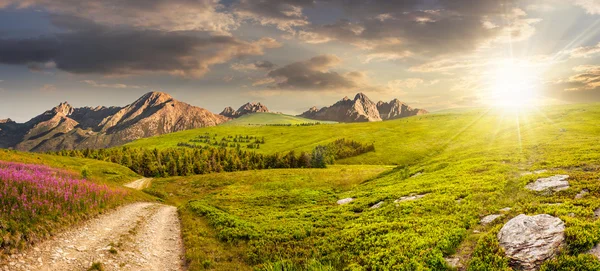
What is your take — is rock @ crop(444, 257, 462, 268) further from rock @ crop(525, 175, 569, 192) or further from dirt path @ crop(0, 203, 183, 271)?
dirt path @ crop(0, 203, 183, 271)

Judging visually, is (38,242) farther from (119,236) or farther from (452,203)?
(452,203)

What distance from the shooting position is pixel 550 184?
21109 millimetres

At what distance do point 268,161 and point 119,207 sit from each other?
336 ft

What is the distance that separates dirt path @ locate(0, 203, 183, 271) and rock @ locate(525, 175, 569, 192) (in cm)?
2600

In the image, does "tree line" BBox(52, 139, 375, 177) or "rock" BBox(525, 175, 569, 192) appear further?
"tree line" BBox(52, 139, 375, 177)

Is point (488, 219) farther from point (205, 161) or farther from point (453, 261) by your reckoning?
point (205, 161)

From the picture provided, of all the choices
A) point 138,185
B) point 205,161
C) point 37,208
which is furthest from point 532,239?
point 205,161

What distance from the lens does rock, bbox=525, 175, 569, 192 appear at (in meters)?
20.0

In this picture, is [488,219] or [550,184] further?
[550,184]

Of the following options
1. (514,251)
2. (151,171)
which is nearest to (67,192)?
(514,251)

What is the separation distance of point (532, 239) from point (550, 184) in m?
12.4

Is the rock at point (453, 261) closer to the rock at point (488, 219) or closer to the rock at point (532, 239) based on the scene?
the rock at point (532, 239)

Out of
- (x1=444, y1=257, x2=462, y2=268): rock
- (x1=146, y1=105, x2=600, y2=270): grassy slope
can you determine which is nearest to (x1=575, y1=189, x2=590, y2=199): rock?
(x1=146, y1=105, x2=600, y2=270): grassy slope

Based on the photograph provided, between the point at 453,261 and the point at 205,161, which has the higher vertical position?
the point at 453,261
